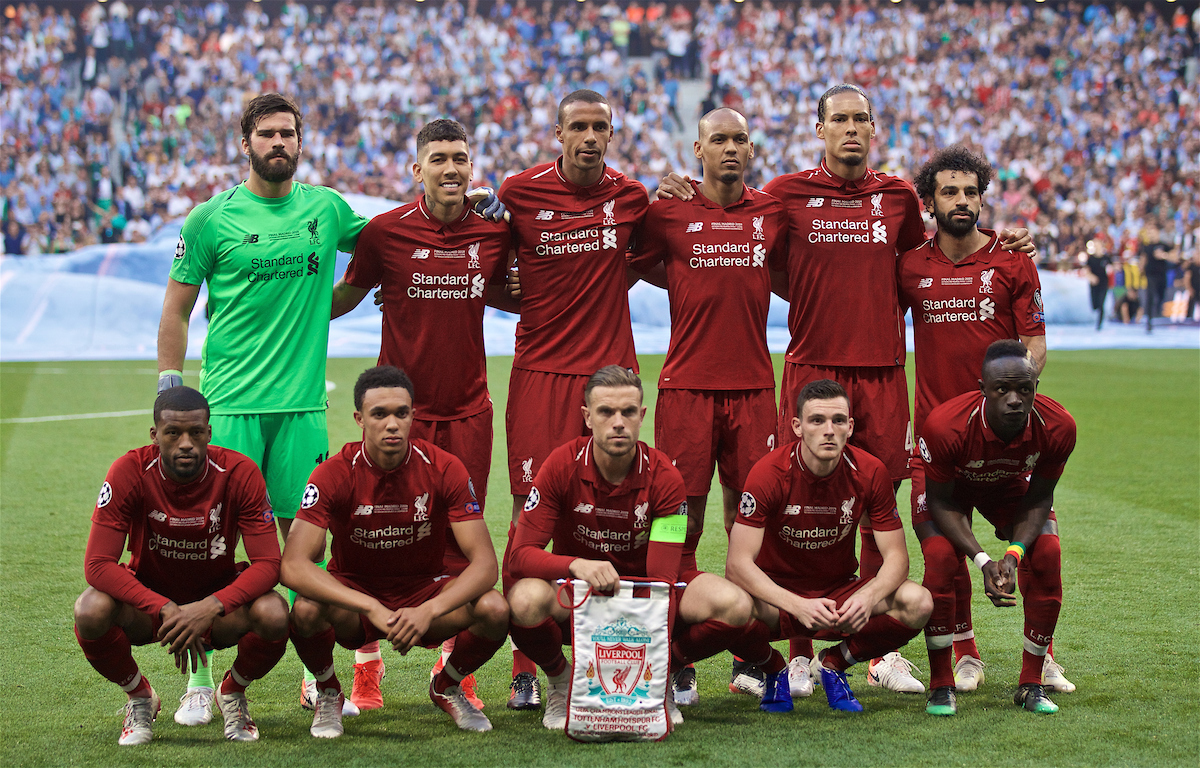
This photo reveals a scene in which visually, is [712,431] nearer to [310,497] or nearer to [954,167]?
[954,167]

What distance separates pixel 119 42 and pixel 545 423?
2467cm

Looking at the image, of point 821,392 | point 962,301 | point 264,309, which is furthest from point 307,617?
point 962,301

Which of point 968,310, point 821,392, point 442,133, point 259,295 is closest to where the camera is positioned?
point 821,392

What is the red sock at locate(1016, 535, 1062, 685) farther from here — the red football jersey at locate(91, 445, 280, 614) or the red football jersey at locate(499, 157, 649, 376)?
the red football jersey at locate(91, 445, 280, 614)

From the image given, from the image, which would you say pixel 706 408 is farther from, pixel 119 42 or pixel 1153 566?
pixel 119 42

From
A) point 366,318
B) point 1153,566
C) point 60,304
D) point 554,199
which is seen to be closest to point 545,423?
point 554,199

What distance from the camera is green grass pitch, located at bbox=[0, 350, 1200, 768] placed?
3809 mm

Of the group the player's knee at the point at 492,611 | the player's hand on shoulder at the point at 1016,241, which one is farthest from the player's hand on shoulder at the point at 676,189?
the player's knee at the point at 492,611

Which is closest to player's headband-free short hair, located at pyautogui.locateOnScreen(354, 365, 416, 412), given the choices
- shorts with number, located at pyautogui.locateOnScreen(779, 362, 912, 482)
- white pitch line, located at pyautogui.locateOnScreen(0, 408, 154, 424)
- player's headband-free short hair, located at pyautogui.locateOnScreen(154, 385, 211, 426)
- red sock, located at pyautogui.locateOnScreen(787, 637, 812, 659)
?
player's headband-free short hair, located at pyautogui.locateOnScreen(154, 385, 211, 426)

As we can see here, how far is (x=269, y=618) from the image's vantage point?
4.09 meters

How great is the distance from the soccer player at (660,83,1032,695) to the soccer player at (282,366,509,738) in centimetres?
165

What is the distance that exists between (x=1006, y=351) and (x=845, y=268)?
890 mm

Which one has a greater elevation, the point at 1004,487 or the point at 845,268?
the point at 845,268

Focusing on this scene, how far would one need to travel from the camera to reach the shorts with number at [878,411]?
4965 millimetres
